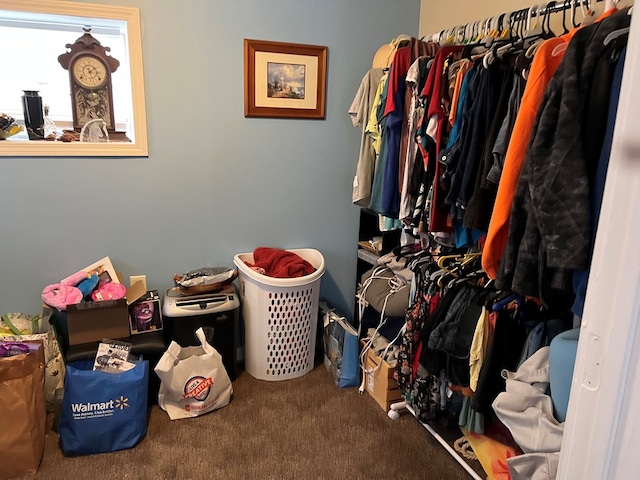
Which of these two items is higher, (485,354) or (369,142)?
(369,142)

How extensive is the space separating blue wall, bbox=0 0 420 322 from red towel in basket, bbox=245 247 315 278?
0.14 meters

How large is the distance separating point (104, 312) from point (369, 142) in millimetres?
1436

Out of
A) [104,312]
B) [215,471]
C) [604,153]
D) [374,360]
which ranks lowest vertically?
[215,471]

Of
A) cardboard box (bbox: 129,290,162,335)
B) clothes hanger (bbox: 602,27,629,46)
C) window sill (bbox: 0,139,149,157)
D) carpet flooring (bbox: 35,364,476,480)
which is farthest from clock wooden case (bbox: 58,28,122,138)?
clothes hanger (bbox: 602,27,629,46)

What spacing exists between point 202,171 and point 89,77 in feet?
2.35

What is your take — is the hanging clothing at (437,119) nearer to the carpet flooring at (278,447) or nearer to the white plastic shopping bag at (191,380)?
the carpet flooring at (278,447)

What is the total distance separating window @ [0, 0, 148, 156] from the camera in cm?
219

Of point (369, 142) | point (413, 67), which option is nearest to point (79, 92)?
point (369, 142)

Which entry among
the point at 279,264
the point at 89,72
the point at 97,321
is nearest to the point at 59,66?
the point at 89,72

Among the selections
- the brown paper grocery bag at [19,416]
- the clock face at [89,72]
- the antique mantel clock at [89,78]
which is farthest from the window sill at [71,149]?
the brown paper grocery bag at [19,416]

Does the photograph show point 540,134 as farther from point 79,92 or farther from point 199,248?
point 79,92

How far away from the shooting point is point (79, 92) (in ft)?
7.96

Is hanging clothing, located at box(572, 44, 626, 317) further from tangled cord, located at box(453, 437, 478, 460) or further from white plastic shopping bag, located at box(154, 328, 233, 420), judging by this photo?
white plastic shopping bag, located at box(154, 328, 233, 420)

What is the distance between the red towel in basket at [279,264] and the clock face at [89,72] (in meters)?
1.16
